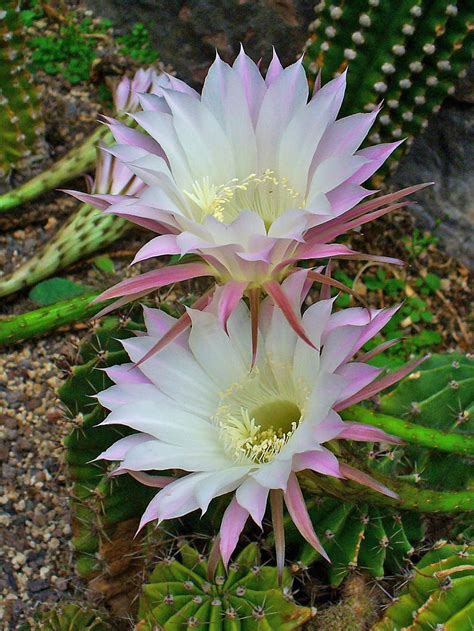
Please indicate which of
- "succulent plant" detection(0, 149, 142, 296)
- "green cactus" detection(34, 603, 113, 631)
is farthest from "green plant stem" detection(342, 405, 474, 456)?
"succulent plant" detection(0, 149, 142, 296)

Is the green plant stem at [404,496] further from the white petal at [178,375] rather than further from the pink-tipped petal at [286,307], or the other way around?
the pink-tipped petal at [286,307]

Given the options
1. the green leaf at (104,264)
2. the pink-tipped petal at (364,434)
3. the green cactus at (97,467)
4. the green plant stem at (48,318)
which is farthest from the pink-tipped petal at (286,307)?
the green leaf at (104,264)

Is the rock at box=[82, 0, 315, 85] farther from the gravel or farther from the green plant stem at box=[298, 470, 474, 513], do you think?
the green plant stem at box=[298, 470, 474, 513]

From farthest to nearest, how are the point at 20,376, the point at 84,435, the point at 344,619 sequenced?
the point at 20,376 → the point at 84,435 → the point at 344,619

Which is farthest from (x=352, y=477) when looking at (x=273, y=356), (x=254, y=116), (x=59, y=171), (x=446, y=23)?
(x=59, y=171)

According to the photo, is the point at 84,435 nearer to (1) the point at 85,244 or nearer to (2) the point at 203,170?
(2) the point at 203,170
